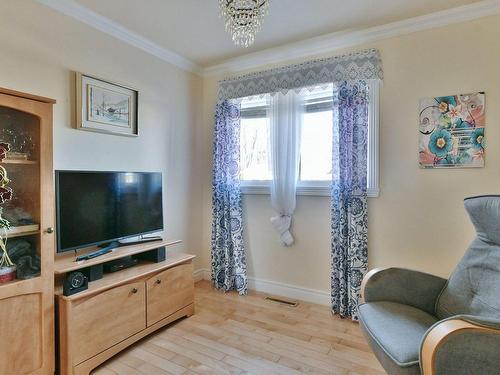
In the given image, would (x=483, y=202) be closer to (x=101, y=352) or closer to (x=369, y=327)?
(x=369, y=327)

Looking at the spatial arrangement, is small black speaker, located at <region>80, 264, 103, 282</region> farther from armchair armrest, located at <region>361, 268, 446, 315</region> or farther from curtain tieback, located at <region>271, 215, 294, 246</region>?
armchair armrest, located at <region>361, 268, 446, 315</region>

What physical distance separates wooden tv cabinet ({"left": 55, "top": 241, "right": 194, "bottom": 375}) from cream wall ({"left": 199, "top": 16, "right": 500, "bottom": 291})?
137 cm

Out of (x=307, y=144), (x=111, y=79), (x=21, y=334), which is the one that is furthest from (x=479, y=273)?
(x=111, y=79)

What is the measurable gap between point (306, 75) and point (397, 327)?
7.19 feet

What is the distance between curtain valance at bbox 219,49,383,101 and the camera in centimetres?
252

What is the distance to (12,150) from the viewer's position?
5.61 feet

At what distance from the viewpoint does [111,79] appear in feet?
8.13

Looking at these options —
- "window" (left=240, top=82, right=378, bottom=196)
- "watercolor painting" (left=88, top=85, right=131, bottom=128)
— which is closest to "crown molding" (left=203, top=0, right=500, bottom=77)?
"window" (left=240, top=82, right=378, bottom=196)

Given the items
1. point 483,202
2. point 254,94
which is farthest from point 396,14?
point 483,202

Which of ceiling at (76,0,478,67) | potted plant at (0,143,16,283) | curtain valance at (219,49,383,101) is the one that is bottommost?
potted plant at (0,143,16,283)

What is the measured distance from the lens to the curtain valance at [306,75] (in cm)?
252

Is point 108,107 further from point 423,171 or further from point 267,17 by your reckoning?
point 423,171

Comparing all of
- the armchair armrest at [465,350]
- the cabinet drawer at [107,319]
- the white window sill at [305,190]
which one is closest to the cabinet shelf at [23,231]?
the cabinet drawer at [107,319]

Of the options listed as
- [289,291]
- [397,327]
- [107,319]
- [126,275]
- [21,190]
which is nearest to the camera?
[397,327]
